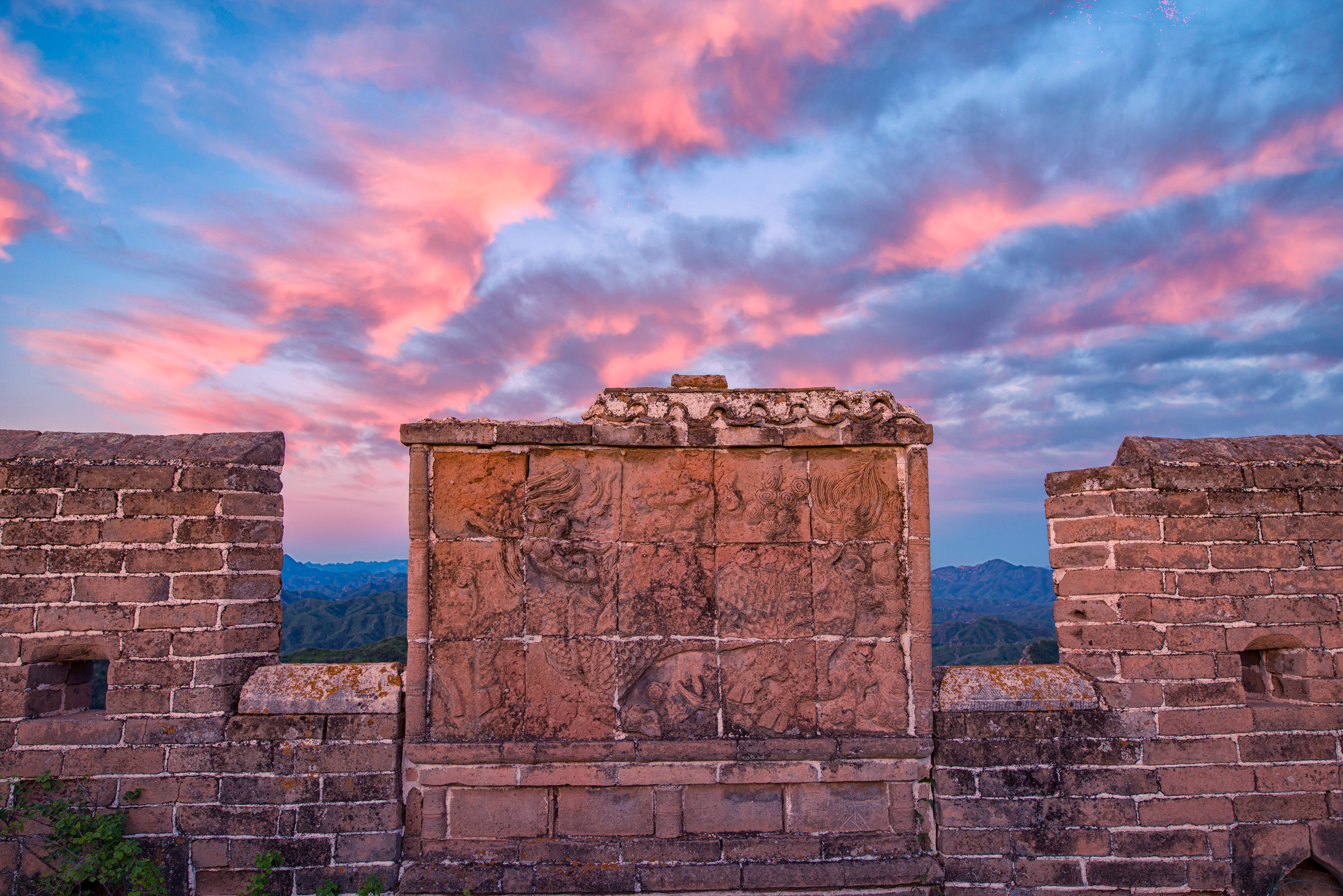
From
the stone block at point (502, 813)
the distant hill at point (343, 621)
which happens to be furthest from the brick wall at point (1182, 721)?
the distant hill at point (343, 621)

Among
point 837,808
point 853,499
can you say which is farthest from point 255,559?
point 837,808

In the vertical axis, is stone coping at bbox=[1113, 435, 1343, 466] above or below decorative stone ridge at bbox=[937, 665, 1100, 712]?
above

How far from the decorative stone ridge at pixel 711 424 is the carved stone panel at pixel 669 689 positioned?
1.23 metres

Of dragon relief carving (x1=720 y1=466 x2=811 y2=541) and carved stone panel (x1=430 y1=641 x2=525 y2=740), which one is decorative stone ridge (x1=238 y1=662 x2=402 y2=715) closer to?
carved stone panel (x1=430 y1=641 x2=525 y2=740)

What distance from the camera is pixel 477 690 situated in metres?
3.91

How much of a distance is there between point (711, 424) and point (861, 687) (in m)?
1.81

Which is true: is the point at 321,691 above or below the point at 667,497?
below

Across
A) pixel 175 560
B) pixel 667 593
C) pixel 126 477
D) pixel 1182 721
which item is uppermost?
pixel 126 477

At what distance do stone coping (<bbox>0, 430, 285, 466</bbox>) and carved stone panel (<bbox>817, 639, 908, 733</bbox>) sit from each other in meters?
3.65

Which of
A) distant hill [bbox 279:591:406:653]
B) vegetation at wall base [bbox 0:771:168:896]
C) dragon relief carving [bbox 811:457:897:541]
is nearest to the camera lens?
vegetation at wall base [bbox 0:771:168:896]

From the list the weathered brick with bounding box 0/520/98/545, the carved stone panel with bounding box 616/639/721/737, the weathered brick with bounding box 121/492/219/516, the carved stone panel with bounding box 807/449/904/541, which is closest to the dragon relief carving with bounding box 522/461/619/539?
the carved stone panel with bounding box 616/639/721/737

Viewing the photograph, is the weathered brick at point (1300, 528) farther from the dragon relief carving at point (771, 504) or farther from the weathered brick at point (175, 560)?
the weathered brick at point (175, 560)

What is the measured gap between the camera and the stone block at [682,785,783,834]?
389 centimetres

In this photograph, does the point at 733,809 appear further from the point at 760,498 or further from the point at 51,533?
the point at 51,533
